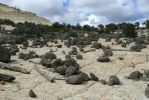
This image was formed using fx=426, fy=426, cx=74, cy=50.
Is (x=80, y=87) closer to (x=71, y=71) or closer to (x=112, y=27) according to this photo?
(x=71, y=71)

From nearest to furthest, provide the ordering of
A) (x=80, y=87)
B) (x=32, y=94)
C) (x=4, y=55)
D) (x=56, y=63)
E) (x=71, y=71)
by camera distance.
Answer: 1. (x=32, y=94)
2. (x=80, y=87)
3. (x=71, y=71)
4. (x=56, y=63)
5. (x=4, y=55)

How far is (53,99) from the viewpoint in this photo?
11.0 m

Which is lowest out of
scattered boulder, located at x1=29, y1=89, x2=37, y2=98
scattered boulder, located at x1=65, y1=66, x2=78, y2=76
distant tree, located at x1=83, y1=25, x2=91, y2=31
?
scattered boulder, located at x1=29, y1=89, x2=37, y2=98

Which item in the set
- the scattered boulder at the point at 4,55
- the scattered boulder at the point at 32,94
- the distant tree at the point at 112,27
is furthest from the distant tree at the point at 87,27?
the scattered boulder at the point at 32,94

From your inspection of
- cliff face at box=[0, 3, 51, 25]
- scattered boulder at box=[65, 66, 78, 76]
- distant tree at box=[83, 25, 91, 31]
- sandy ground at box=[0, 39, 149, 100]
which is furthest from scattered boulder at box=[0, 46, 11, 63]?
cliff face at box=[0, 3, 51, 25]

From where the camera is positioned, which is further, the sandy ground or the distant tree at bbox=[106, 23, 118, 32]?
the distant tree at bbox=[106, 23, 118, 32]

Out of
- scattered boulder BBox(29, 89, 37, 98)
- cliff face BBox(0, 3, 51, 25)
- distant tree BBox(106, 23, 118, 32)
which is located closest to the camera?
scattered boulder BBox(29, 89, 37, 98)

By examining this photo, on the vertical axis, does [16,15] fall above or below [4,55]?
above

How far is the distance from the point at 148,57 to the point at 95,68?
9.66 ft

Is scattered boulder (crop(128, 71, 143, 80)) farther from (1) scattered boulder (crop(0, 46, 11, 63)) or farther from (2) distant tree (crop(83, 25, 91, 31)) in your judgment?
(2) distant tree (crop(83, 25, 91, 31))

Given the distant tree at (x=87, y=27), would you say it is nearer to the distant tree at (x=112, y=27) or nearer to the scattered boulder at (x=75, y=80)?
the distant tree at (x=112, y=27)

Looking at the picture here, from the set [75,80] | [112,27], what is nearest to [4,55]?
[75,80]

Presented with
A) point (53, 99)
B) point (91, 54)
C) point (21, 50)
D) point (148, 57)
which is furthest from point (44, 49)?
point (53, 99)

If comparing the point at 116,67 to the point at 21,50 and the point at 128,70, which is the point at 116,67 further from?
the point at 21,50
